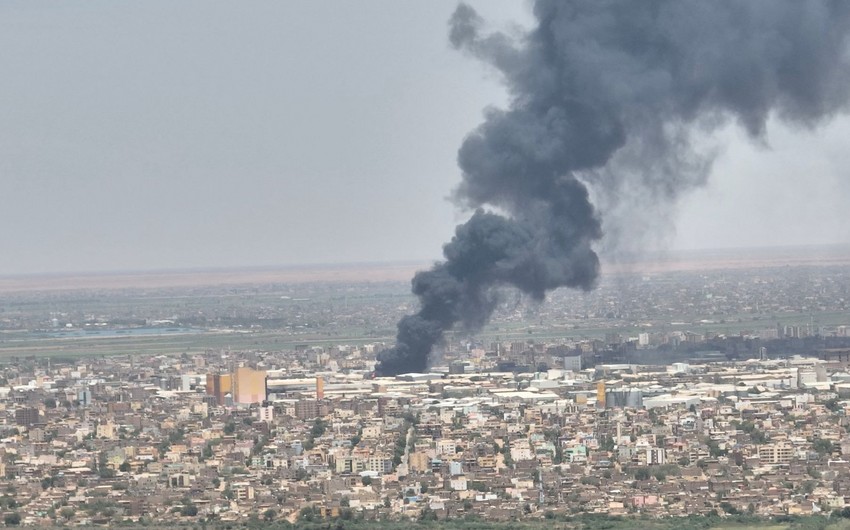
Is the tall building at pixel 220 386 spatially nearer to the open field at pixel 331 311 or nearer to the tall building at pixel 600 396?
the open field at pixel 331 311

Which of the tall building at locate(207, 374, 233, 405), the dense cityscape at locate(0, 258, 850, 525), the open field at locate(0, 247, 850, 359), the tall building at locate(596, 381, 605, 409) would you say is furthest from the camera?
the open field at locate(0, 247, 850, 359)

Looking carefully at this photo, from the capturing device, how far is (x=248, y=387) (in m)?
66.0

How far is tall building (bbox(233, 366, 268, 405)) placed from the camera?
65.3 m

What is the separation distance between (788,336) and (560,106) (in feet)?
69.5

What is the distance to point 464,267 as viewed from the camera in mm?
61375

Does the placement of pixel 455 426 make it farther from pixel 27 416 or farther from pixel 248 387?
pixel 27 416

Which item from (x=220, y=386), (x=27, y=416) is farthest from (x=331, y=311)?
(x=27, y=416)

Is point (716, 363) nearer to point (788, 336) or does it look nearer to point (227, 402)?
point (788, 336)

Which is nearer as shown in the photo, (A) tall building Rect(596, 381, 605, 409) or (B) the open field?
(A) tall building Rect(596, 381, 605, 409)

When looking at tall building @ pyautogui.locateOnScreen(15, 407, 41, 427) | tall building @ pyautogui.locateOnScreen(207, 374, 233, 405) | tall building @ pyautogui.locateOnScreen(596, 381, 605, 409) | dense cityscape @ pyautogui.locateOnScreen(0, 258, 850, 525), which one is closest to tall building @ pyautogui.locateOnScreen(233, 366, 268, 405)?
dense cityscape @ pyautogui.locateOnScreen(0, 258, 850, 525)

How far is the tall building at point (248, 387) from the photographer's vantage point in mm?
65312

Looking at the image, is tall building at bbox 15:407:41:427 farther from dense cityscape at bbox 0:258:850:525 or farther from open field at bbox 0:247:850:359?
open field at bbox 0:247:850:359

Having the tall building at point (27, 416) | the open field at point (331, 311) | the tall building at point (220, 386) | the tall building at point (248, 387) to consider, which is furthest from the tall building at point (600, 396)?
the tall building at point (27, 416)

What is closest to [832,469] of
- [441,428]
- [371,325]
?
[441,428]
